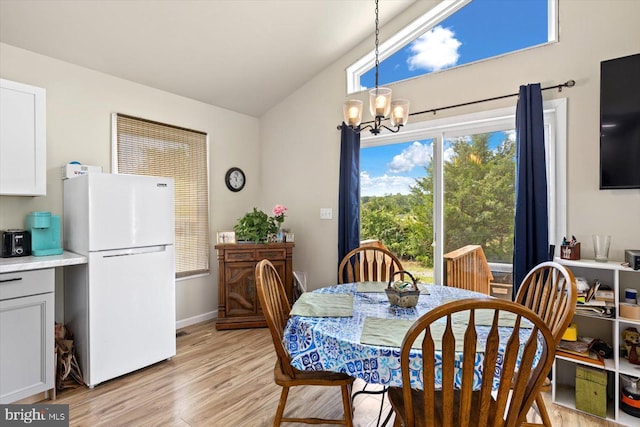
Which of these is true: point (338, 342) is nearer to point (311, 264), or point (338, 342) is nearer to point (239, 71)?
point (311, 264)

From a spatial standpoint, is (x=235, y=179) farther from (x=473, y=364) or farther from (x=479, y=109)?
(x=473, y=364)

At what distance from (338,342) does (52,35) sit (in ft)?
9.75

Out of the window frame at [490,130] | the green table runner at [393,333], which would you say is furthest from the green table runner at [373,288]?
the window frame at [490,130]

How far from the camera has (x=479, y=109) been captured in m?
2.85

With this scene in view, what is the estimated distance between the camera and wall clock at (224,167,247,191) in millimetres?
4059

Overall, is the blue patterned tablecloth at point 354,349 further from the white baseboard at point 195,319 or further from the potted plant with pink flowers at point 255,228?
the white baseboard at point 195,319

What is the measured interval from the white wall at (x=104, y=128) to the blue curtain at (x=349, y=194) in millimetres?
1384

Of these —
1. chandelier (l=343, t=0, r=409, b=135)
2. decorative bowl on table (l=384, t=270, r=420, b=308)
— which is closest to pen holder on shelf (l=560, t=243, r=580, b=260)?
decorative bowl on table (l=384, t=270, r=420, b=308)

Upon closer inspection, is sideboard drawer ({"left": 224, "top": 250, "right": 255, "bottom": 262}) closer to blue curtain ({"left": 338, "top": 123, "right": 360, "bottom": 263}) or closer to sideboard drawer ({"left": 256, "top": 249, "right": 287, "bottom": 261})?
sideboard drawer ({"left": 256, "top": 249, "right": 287, "bottom": 261})

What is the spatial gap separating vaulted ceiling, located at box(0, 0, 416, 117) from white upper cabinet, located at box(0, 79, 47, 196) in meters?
0.50

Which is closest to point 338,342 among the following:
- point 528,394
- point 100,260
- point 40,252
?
point 528,394

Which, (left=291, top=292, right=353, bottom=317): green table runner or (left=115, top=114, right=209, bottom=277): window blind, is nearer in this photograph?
(left=291, top=292, right=353, bottom=317): green table runner

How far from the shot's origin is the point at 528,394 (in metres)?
1.18

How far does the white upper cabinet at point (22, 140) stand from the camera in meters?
2.24
